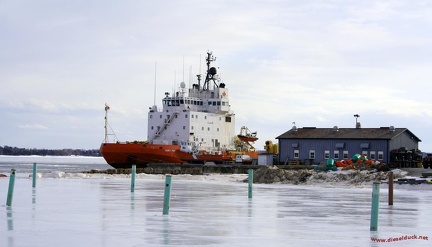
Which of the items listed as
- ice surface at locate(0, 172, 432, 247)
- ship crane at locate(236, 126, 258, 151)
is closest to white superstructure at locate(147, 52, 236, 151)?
ship crane at locate(236, 126, 258, 151)

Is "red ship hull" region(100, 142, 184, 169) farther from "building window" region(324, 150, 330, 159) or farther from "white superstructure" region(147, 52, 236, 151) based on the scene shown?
"building window" region(324, 150, 330, 159)

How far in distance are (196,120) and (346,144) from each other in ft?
56.8

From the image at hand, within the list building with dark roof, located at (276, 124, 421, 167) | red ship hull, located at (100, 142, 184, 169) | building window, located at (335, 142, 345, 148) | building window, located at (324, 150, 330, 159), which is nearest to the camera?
building with dark roof, located at (276, 124, 421, 167)

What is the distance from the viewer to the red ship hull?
6544 centimetres

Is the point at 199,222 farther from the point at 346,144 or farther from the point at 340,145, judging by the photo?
the point at 346,144

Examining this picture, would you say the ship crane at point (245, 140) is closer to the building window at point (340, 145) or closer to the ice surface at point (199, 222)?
the building window at point (340, 145)

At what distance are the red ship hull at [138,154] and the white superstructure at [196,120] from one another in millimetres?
3177

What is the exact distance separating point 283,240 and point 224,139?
61.8 meters

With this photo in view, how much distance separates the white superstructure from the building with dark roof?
477 inches

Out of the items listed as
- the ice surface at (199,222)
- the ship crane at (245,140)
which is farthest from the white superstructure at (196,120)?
the ice surface at (199,222)

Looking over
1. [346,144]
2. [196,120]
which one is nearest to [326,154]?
[346,144]

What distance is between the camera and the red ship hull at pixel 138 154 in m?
65.4

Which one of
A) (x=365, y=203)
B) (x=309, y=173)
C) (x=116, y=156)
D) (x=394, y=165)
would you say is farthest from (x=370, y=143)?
(x=365, y=203)

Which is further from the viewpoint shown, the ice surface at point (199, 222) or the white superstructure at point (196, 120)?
the white superstructure at point (196, 120)
